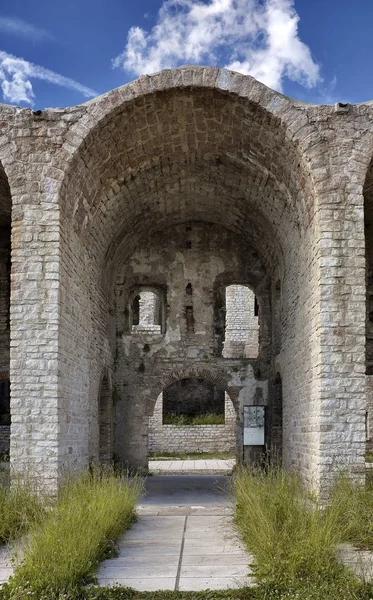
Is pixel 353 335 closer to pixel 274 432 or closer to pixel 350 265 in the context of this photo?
pixel 350 265

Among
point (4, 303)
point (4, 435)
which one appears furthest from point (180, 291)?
point (4, 435)

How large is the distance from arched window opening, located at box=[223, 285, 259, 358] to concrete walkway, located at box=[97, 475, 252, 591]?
14.4 m

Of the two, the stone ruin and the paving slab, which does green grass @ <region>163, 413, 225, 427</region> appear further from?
the stone ruin

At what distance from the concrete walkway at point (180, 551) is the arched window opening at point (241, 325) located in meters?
14.4

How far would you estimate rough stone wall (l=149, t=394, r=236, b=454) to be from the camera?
22531 millimetres

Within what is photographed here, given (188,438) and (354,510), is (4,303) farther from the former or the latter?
(188,438)

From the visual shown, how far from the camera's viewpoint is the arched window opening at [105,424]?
13484mm

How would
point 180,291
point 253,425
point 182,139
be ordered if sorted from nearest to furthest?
1. point 182,139
2. point 253,425
3. point 180,291

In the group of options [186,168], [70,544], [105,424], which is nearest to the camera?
[70,544]

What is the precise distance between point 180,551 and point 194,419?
1632 centimetres

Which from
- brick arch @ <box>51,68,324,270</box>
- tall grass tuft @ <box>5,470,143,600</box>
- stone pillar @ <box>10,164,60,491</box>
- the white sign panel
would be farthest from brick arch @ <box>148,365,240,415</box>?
tall grass tuft @ <box>5,470,143,600</box>

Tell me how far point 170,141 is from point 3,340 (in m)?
6.09

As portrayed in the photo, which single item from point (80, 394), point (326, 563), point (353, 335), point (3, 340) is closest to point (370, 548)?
point (326, 563)

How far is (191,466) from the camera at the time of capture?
1834 centimetres
